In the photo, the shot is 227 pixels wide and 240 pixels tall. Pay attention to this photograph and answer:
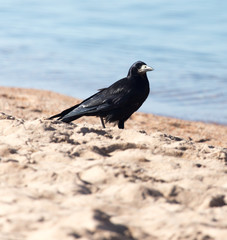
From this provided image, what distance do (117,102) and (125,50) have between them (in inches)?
542

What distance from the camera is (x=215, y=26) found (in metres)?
25.9

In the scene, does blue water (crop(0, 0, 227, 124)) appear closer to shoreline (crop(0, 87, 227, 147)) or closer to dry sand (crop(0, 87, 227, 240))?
shoreline (crop(0, 87, 227, 147))

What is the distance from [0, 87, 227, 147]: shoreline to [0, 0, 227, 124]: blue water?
6.59 ft

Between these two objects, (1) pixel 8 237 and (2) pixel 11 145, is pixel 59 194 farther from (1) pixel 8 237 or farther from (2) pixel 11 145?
(2) pixel 11 145

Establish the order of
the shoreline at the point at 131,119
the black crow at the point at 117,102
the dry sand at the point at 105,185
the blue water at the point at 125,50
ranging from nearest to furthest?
the dry sand at the point at 105,185, the black crow at the point at 117,102, the shoreline at the point at 131,119, the blue water at the point at 125,50

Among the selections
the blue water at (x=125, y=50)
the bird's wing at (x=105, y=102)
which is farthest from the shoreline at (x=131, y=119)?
the bird's wing at (x=105, y=102)

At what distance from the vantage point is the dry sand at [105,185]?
323cm

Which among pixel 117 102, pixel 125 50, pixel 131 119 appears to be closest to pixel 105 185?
pixel 117 102

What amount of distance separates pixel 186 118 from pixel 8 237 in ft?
34.4

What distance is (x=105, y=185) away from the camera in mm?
3930

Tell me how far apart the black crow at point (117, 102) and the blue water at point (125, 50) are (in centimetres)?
634

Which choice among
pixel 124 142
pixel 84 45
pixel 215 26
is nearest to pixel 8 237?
pixel 124 142

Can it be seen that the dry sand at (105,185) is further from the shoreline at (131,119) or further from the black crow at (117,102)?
the shoreline at (131,119)

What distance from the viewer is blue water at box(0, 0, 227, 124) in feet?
51.0
